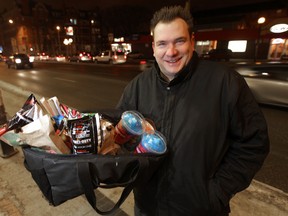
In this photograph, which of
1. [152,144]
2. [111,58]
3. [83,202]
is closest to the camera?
[152,144]

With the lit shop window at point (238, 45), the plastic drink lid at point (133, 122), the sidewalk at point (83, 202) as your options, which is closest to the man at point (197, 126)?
the plastic drink lid at point (133, 122)

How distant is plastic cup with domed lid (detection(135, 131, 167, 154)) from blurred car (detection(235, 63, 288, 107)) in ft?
19.4

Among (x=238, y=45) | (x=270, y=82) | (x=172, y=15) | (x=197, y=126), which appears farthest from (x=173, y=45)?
(x=238, y=45)

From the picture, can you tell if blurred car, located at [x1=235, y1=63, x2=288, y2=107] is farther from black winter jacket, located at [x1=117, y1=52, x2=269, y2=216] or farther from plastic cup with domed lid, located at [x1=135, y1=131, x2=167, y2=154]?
plastic cup with domed lid, located at [x1=135, y1=131, x2=167, y2=154]

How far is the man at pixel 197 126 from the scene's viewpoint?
1.28 metres

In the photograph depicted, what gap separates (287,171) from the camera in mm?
3371

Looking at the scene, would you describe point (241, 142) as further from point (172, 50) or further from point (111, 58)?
point (111, 58)

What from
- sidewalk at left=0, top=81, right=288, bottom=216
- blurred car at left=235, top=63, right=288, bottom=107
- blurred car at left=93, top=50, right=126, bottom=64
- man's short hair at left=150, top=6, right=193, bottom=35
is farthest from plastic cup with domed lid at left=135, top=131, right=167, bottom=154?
blurred car at left=93, top=50, right=126, bottom=64

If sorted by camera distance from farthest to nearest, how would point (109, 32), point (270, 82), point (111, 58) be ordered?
point (109, 32) < point (111, 58) < point (270, 82)

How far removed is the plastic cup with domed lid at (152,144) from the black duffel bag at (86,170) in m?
0.04

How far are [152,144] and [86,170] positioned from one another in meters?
0.38

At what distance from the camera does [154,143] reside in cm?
126

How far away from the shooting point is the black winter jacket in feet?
4.21

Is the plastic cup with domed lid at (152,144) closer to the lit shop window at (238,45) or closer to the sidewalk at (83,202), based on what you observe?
the sidewalk at (83,202)
